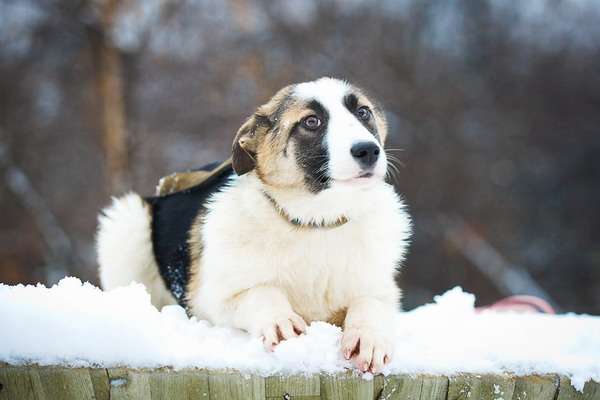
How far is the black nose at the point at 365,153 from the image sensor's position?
305 cm

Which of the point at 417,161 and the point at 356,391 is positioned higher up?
the point at 417,161

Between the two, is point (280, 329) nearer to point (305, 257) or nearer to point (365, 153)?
point (305, 257)

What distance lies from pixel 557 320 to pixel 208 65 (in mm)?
11569

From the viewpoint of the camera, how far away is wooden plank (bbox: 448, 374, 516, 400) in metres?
2.62

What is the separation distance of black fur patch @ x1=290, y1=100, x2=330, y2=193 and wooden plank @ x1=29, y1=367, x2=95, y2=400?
146cm

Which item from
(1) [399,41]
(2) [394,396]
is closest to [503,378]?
(2) [394,396]

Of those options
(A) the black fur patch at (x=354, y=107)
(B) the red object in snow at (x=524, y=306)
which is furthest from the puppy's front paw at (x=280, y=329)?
(B) the red object in snow at (x=524, y=306)

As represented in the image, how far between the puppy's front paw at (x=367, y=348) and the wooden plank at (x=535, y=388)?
Answer: 55 centimetres

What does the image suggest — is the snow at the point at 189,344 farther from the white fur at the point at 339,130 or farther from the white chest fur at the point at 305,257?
the white fur at the point at 339,130

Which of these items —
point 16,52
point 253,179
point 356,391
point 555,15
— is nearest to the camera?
point 356,391

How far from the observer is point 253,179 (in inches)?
143

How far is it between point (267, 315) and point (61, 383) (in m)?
0.91

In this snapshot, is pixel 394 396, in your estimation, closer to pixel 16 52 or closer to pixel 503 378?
pixel 503 378

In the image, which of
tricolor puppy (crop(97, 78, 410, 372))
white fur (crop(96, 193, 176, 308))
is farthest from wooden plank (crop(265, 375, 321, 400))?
white fur (crop(96, 193, 176, 308))
